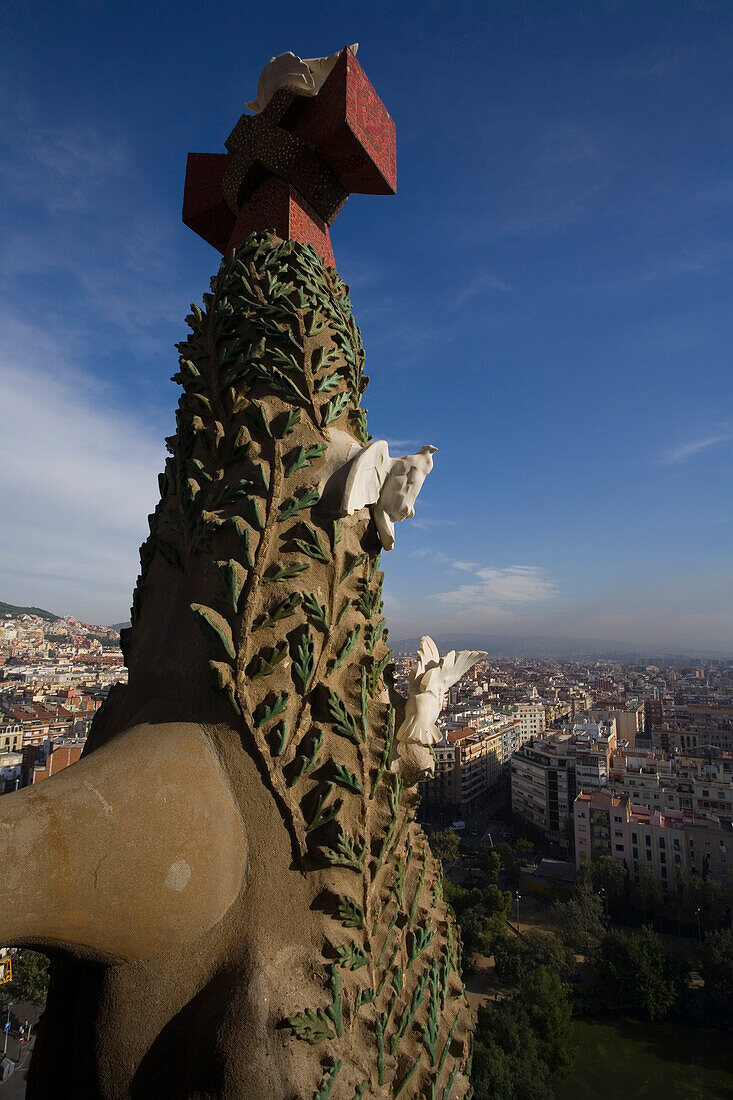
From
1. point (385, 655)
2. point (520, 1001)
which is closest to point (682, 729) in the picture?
point (520, 1001)

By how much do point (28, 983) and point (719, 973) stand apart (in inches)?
823

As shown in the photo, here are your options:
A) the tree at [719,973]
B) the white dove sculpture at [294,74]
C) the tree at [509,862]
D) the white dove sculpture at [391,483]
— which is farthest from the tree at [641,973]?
the white dove sculpture at [294,74]

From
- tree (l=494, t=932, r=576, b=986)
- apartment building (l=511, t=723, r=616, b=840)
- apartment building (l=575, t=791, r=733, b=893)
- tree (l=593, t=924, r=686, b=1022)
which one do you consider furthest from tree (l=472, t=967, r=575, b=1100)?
apartment building (l=511, t=723, r=616, b=840)

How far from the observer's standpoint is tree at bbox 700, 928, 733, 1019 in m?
19.4

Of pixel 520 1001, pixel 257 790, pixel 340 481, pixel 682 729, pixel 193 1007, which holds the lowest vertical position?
pixel 520 1001

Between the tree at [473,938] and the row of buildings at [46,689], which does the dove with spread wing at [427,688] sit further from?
the tree at [473,938]

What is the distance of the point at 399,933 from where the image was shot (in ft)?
7.45

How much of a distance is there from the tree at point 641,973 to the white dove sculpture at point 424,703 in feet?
72.8

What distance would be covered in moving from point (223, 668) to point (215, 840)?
0.55 meters

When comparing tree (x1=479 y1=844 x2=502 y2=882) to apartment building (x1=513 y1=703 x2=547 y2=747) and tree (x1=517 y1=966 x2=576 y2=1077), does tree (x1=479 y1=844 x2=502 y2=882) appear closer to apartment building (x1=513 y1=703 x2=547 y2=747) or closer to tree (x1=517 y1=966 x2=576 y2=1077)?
tree (x1=517 y1=966 x2=576 y2=1077)

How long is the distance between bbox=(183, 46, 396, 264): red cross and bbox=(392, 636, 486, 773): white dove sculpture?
2181 millimetres

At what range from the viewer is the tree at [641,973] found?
19047 millimetres

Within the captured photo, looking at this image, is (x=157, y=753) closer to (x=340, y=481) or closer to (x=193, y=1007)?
(x=193, y=1007)

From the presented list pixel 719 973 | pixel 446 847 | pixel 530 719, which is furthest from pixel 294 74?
pixel 530 719
